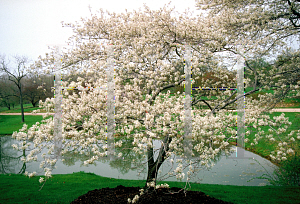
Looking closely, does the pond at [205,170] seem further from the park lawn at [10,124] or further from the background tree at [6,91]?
the background tree at [6,91]

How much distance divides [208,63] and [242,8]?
140 inches

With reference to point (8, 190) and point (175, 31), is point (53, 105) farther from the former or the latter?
point (8, 190)

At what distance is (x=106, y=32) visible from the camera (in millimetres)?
6211

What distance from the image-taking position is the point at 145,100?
4.39 meters

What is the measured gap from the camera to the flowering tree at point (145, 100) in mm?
3734

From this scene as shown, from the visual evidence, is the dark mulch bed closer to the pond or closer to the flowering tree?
the flowering tree

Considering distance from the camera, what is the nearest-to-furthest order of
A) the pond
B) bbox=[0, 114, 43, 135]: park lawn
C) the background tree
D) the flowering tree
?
the flowering tree
the pond
bbox=[0, 114, 43, 135]: park lawn
the background tree

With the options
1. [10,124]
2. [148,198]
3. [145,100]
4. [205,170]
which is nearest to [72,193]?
[148,198]

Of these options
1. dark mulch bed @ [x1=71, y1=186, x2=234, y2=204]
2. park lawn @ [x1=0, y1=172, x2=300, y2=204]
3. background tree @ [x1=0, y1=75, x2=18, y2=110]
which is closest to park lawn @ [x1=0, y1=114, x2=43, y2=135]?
background tree @ [x1=0, y1=75, x2=18, y2=110]

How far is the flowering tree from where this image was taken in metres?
3.73

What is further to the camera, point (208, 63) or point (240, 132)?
point (208, 63)

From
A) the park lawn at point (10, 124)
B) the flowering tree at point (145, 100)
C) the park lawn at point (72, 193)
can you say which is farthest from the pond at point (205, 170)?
the park lawn at point (10, 124)

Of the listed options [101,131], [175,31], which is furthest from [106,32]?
[101,131]

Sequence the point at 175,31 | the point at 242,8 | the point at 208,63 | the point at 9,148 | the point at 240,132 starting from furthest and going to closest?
1. the point at 9,148
2. the point at 242,8
3. the point at 208,63
4. the point at 175,31
5. the point at 240,132
